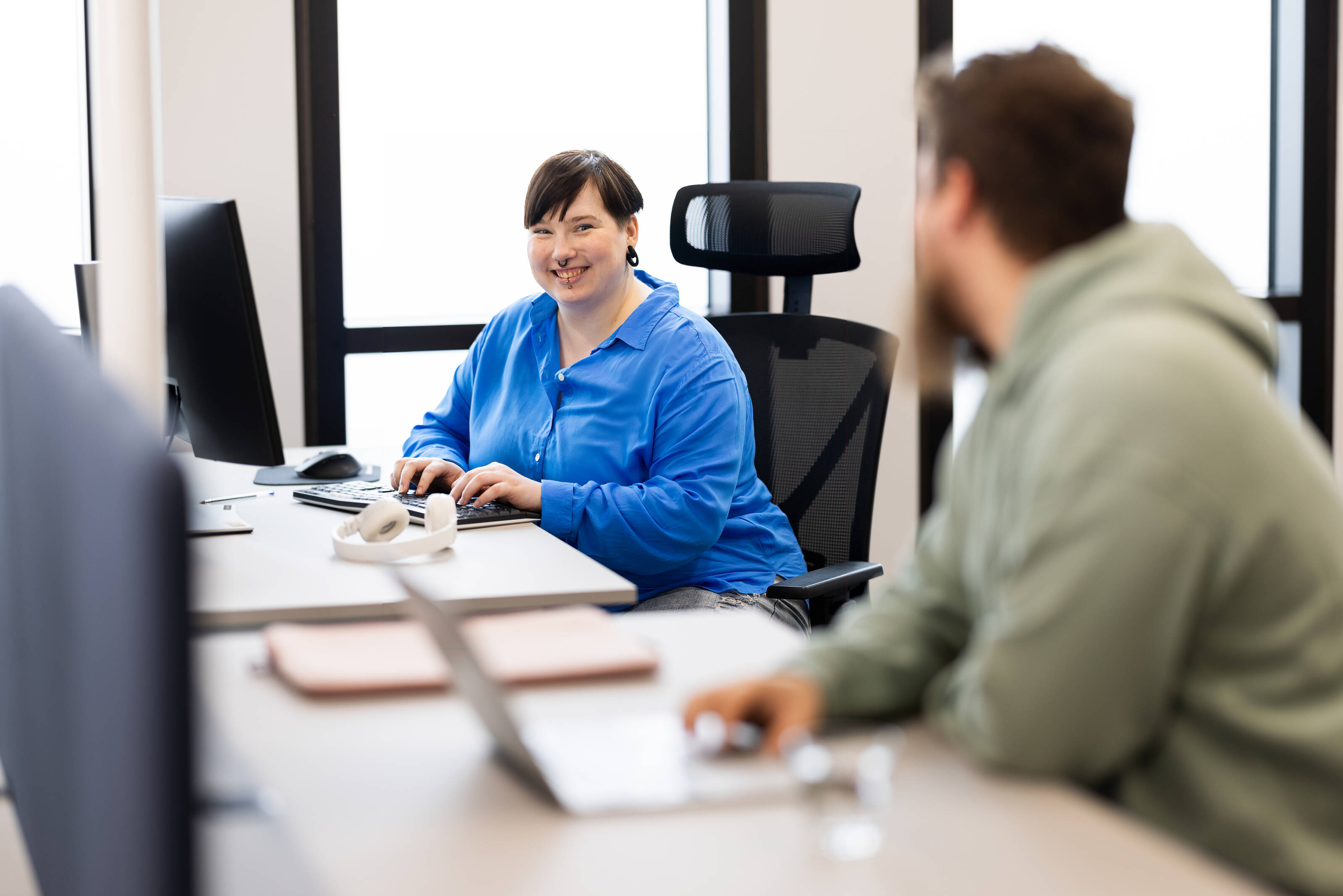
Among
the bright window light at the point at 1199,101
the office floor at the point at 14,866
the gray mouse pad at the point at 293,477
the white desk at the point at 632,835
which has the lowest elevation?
the office floor at the point at 14,866

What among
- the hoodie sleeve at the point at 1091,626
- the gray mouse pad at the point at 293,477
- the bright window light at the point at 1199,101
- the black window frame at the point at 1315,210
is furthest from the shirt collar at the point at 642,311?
the black window frame at the point at 1315,210

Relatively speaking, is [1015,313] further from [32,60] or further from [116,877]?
[32,60]

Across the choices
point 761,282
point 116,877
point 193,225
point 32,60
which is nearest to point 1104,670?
point 116,877

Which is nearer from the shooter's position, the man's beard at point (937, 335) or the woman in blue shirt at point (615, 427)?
the man's beard at point (937, 335)

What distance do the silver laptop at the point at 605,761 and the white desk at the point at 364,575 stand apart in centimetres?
58

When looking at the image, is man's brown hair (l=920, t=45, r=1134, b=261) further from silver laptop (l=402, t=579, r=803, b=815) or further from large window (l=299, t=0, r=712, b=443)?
large window (l=299, t=0, r=712, b=443)

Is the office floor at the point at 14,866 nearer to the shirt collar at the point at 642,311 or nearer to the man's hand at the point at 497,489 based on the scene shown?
the man's hand at the point at 497,489

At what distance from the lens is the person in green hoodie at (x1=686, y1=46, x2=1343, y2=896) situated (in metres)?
0.87

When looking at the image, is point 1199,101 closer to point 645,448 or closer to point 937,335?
point 645,448

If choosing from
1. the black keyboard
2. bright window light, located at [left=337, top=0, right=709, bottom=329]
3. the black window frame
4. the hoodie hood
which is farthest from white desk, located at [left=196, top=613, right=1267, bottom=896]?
the black window frame

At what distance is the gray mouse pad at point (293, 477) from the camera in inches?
96.5

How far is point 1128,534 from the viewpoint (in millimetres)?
851

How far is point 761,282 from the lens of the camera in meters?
3.50

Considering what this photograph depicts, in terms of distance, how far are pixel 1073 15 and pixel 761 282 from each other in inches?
50.0
